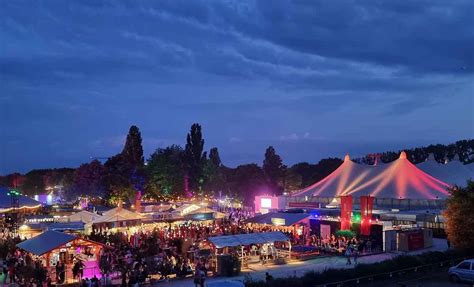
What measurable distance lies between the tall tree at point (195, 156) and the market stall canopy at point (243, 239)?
40391mm

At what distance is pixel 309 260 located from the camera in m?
23.7

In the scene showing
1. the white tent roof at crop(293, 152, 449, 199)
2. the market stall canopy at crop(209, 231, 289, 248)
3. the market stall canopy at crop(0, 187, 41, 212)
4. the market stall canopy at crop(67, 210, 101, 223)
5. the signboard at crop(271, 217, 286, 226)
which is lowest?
the market stall canopy at crop(209, 231, 289, 248)

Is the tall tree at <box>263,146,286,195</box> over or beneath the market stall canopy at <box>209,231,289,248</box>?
over

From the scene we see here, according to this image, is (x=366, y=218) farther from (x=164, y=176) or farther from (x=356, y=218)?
(x=164, y=176)

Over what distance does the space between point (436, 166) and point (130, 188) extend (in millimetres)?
31190

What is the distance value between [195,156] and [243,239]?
136ft

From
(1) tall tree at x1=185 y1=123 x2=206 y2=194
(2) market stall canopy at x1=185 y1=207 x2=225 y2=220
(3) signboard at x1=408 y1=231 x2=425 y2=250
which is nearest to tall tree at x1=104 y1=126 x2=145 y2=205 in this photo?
(1) tall tree at x1=185 y1=123 x2=206 y2=194

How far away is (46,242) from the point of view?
737 inches

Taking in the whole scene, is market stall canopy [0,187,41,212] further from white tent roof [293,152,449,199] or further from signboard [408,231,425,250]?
signboard [408,231,425,250]

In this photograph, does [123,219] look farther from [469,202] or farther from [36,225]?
[469,202]

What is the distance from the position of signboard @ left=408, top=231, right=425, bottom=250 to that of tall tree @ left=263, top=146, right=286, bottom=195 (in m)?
44.4

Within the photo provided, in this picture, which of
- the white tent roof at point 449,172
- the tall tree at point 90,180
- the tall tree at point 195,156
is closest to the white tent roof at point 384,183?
the white tent roof at point 449,172

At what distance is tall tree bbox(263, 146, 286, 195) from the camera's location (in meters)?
70.8

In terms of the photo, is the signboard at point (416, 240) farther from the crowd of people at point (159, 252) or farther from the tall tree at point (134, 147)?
the tall tree at point (134, 147)
